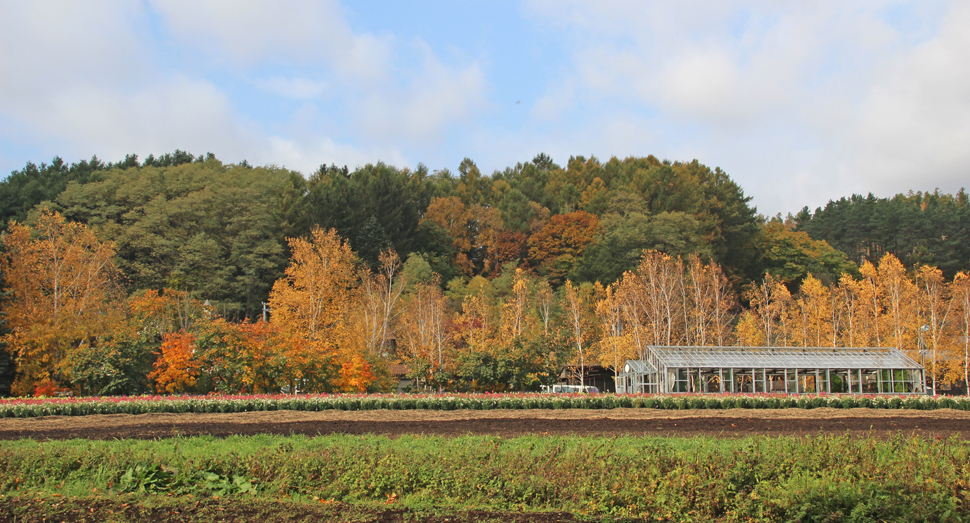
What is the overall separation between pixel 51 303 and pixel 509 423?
28.7 metres

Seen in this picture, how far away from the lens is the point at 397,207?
6531 cm

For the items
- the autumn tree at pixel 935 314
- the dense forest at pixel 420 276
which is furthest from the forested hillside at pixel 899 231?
the autumn tree at pixel 935 314

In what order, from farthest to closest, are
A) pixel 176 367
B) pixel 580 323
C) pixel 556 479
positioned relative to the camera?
1. pixel 580 323
2. pixel 176 367
3. pixel 556 479

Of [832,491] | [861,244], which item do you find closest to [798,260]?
[861,244]

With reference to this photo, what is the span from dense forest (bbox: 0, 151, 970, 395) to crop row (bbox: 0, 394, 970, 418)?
14.8 feet

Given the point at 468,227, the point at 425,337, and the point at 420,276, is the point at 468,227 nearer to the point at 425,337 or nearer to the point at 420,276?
the point at 420,276

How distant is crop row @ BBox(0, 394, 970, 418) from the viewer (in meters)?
22.2

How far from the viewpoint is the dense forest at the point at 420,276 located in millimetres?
29594

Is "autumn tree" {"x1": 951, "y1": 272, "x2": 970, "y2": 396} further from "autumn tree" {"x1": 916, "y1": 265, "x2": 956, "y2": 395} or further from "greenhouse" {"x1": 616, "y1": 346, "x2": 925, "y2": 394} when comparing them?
"greenhouse" {"x1": 616, "y1": 346, "x2": 925, "y2": 394}

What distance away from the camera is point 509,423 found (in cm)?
1802

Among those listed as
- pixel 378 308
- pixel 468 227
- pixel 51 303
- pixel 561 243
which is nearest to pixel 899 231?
pixel 561 243

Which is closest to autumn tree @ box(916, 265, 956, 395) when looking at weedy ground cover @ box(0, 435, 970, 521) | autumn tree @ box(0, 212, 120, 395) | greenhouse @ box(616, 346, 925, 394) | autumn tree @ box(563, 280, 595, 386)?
greenhouse @ box(616, 346, 925, 394)

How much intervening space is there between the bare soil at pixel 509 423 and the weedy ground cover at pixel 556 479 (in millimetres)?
5103

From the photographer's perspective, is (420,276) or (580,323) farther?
(420,276)
